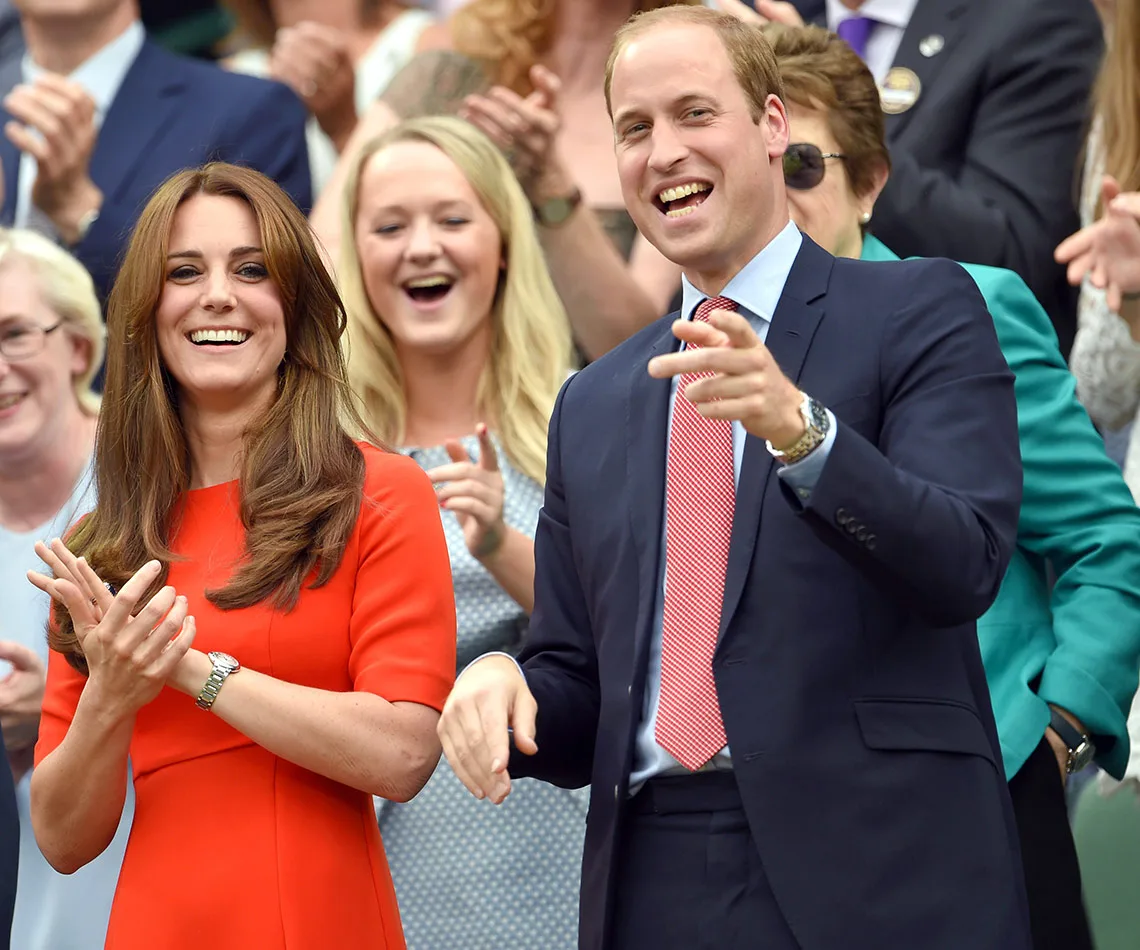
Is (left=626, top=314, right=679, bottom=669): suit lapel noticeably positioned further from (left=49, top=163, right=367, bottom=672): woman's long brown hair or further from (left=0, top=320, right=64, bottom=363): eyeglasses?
(left=0, top=320, right=64, bottom=363): eyeglasses

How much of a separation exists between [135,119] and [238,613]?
2487 millimetres

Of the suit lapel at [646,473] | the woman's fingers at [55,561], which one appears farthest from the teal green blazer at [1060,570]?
the woman's fingers at [55,561]

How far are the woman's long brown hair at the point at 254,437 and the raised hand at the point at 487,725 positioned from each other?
0.44m

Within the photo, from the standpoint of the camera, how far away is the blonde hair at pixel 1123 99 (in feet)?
11.4

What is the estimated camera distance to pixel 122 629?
236 cm

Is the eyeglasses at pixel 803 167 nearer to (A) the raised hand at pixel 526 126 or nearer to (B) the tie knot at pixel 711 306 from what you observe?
(A) the raised hand at pixel 526 126

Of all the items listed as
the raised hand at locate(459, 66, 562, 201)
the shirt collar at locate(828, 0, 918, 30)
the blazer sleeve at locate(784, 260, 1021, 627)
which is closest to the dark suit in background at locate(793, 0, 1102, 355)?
the shirt collar at locate(828, 0, 918, 30)

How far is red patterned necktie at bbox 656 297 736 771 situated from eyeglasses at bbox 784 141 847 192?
2.98 feet

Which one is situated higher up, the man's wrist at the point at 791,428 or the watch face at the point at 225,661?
the man's wrist at the point at 791,428

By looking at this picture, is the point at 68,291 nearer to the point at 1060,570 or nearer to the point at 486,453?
the point at 486,453

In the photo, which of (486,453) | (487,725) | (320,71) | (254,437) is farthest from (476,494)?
(320,71)

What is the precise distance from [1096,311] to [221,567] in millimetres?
1871

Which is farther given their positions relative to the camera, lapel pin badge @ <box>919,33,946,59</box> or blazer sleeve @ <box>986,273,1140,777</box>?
lapel pin badge @ <box>919,33,946,59</box>

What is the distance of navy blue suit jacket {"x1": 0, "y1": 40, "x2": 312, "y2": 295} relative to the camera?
4539 millimetres
